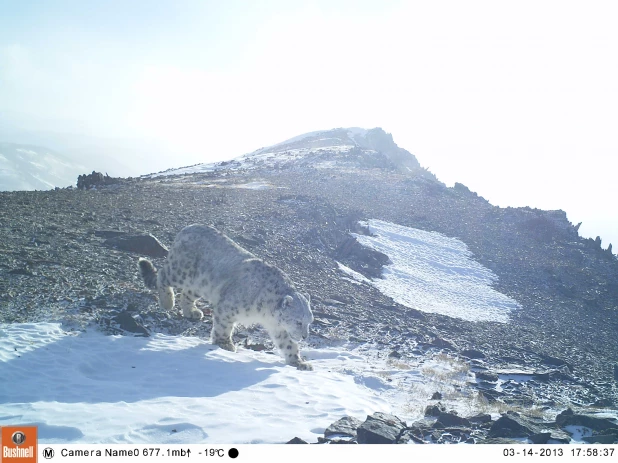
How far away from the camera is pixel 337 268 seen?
832 inches

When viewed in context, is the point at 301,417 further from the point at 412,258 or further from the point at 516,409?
the point at 412,258

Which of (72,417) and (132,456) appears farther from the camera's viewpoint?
(72,417)

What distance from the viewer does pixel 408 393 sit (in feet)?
33.3

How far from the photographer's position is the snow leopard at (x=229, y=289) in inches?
423

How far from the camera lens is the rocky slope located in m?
11.8

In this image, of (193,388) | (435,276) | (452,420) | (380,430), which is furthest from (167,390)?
(435,276)

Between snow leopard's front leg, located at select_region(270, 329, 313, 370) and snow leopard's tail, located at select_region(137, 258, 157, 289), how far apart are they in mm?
3393

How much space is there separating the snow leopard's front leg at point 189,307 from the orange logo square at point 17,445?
21.6 ft

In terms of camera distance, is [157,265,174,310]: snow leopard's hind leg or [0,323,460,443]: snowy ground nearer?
[0,323,460,443]: snowy ground

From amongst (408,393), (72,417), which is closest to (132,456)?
(72,417)

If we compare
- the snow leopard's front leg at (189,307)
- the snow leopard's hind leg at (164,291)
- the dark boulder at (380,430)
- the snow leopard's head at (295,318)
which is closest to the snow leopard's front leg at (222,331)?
the snow leopard's head at (295,318)

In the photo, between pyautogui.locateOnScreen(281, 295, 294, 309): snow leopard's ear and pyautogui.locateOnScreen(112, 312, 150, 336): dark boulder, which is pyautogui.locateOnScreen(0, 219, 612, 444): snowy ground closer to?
pyautogui.locateOnScreen(112, 312, 150, 336): dark boulder

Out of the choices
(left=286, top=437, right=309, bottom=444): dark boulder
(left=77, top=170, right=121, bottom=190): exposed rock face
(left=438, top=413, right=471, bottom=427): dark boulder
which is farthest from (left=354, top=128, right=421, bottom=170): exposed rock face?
(left=286, top=437, right=309, bottom=444): dark boulder

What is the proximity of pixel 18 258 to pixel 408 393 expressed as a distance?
10.1m
